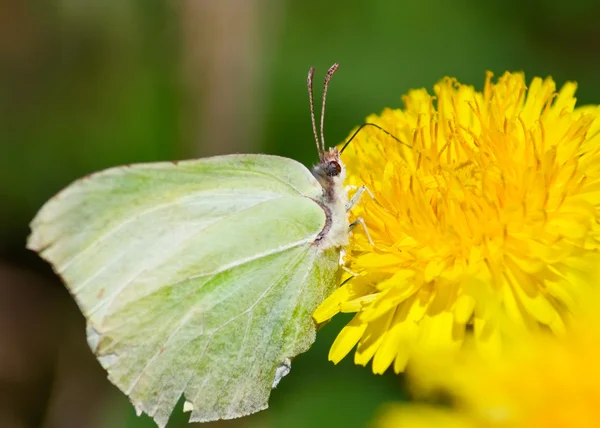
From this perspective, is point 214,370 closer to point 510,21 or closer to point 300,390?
point 300,390

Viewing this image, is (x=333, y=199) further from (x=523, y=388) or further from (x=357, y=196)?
(x=523, y=388)

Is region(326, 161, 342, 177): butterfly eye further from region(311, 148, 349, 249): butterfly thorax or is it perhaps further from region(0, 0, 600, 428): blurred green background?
region(0, 0, 600, 428): blurred green background

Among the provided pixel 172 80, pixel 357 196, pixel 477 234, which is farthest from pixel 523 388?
pixel 172 80

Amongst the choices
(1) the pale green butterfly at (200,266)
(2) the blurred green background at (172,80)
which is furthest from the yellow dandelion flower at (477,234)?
(2) the blurred green background at (172,80)

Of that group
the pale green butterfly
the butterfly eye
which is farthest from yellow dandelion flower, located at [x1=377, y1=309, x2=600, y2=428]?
the butterfly eye

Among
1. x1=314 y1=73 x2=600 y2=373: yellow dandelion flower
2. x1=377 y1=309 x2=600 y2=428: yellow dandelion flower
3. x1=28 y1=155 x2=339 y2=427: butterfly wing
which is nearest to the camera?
x1=377 y1=309 x2=600 y2=428: yellow dandelion flower
